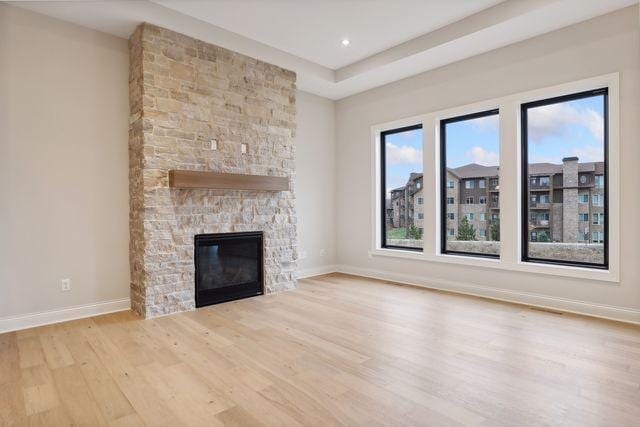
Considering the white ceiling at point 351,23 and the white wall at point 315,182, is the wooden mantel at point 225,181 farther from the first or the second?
the white ceiling at point 351,23

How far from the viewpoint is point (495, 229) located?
450 centimetres

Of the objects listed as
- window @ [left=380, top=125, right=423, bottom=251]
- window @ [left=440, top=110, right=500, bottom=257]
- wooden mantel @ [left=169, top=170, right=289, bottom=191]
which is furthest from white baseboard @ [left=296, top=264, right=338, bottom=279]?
window @ [left=440, top=110, right=500, bottom=257]

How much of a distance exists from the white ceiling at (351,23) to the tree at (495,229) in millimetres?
2081

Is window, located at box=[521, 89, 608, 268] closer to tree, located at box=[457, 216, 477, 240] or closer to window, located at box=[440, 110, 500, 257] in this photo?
window, located at box=[440, 110, 500, 257]

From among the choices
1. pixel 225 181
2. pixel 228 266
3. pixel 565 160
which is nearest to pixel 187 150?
pixel 225 181

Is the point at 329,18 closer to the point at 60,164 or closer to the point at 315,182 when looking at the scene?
the point at 315,182

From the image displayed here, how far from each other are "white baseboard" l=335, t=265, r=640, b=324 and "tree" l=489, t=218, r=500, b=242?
628 millimetres

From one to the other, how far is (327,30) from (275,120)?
1.30 meters

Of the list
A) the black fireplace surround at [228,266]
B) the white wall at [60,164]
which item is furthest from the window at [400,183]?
the white wall at [60,164]

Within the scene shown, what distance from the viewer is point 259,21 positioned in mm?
3932

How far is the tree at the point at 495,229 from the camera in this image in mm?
4473

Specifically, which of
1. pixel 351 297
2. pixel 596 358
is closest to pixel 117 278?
pixel 351 297

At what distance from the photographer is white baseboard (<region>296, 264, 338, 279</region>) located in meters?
5.69

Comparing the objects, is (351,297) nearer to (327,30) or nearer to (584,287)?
(584,287)
